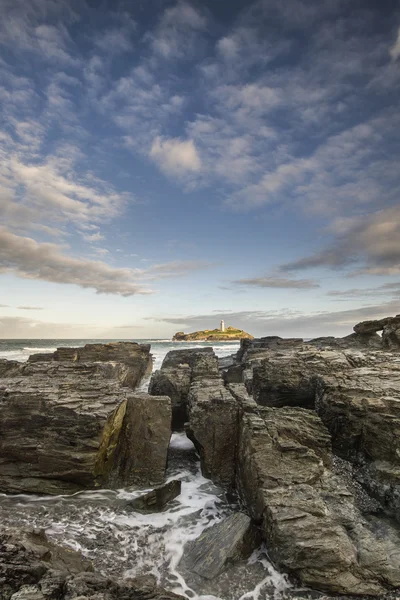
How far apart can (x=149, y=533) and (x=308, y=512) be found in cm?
282

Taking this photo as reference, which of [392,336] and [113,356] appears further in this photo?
[113,356]

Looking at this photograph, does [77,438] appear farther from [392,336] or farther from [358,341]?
[358,341]

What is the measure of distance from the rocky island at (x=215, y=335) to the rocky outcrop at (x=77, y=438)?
105 m

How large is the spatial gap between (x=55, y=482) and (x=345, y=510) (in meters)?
5.78

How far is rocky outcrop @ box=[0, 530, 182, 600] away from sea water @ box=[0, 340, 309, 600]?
999mm

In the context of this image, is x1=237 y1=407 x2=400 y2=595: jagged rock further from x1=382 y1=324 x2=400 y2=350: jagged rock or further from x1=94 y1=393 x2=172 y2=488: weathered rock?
x1=382 y1=324 x2=400 y2=350: jagged rock

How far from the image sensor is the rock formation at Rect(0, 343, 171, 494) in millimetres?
6965

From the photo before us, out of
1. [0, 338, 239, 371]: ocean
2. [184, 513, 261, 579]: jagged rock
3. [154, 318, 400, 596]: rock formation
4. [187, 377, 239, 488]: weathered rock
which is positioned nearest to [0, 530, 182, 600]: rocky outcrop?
[184, 513, 261, 579]: jagged rock

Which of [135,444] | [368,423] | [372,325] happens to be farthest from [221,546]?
[372,325]

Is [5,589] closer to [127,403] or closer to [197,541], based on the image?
[197,541]

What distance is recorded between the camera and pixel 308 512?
509 cm

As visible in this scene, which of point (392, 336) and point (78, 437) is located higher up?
point (392, 336)

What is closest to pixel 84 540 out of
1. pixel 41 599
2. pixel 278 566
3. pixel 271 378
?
pixel 41 599

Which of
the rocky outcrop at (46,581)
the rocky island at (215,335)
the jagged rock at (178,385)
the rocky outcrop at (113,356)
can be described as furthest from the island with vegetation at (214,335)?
the rocky outcrop at (46,581)
